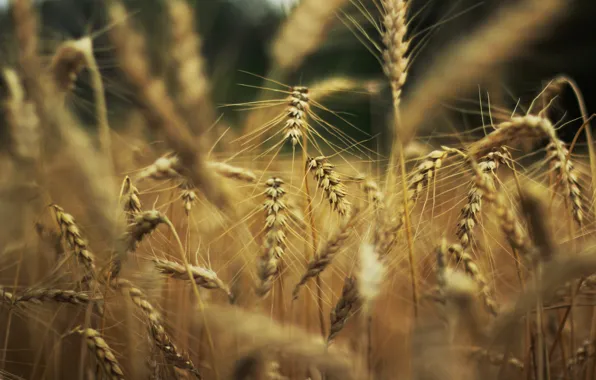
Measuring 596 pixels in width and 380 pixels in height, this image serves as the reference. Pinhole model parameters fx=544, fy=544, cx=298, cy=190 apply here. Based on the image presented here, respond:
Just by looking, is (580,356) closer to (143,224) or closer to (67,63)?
(143,224)

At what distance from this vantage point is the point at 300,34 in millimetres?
1311

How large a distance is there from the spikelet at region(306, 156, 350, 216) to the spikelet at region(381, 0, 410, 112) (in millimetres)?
182

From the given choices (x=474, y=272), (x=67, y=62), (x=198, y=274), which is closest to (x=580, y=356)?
(x=474, y=272)

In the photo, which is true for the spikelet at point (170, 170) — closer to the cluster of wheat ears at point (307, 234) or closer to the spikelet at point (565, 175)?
the cluster of wheat ears at point (307, 234)

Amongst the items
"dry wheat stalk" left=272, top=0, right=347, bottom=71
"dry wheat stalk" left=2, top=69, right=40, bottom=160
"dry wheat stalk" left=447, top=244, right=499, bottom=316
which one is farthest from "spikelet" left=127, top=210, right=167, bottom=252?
"dry wheat stalk" left=272, top=0, right=347, bottom=71

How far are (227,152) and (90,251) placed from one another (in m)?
0.35

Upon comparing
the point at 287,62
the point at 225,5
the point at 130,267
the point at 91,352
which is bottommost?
the point at 91,352

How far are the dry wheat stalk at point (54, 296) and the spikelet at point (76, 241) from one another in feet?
0.13

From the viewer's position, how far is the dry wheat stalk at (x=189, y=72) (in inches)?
21.6

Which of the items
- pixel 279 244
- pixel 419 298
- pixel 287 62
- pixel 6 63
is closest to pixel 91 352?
pixel 279 244

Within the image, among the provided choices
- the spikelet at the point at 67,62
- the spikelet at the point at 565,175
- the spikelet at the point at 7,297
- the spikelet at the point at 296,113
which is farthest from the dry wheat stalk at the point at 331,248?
the spikelet at the point at 67,62

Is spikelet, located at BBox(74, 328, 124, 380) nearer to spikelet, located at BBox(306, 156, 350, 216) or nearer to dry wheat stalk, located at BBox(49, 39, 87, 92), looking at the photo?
spikelet, located at BBox(306, 156, 350, 216)

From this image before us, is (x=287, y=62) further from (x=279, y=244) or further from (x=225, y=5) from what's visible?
(x=225, y=5)

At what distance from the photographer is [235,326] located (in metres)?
0.53
